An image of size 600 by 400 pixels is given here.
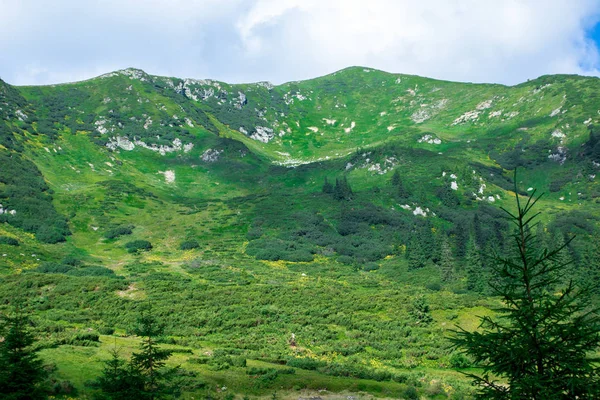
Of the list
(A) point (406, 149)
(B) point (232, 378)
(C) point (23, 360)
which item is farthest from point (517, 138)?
(C) point (23, 360)

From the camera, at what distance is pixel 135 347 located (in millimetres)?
29531

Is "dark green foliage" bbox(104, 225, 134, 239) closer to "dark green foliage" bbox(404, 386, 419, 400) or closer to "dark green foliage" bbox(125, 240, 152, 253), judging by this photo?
"dark green foliage" bbox(125, 240, 152, 253)

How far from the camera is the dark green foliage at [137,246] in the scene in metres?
83.4

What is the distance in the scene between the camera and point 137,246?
85125 mm

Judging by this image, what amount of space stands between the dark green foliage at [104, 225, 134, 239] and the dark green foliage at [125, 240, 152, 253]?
636 centimetres

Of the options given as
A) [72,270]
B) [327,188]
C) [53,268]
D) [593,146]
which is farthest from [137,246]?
[593,146]

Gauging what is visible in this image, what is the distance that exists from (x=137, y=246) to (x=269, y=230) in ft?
98.2

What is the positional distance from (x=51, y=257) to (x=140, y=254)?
50.1 ft

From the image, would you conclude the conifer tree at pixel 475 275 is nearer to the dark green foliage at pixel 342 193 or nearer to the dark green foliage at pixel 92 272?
the dark green foliage at pixel 342 193

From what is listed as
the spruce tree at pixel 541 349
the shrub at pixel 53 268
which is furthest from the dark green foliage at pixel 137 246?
the spruce tree at pixel 541 349

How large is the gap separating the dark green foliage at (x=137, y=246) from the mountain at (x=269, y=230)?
0.61 meters

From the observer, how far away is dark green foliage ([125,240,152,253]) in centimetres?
8344

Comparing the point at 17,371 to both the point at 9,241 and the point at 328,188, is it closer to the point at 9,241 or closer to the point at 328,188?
the point at 9,241

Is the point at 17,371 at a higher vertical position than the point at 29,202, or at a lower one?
Answer: lower
